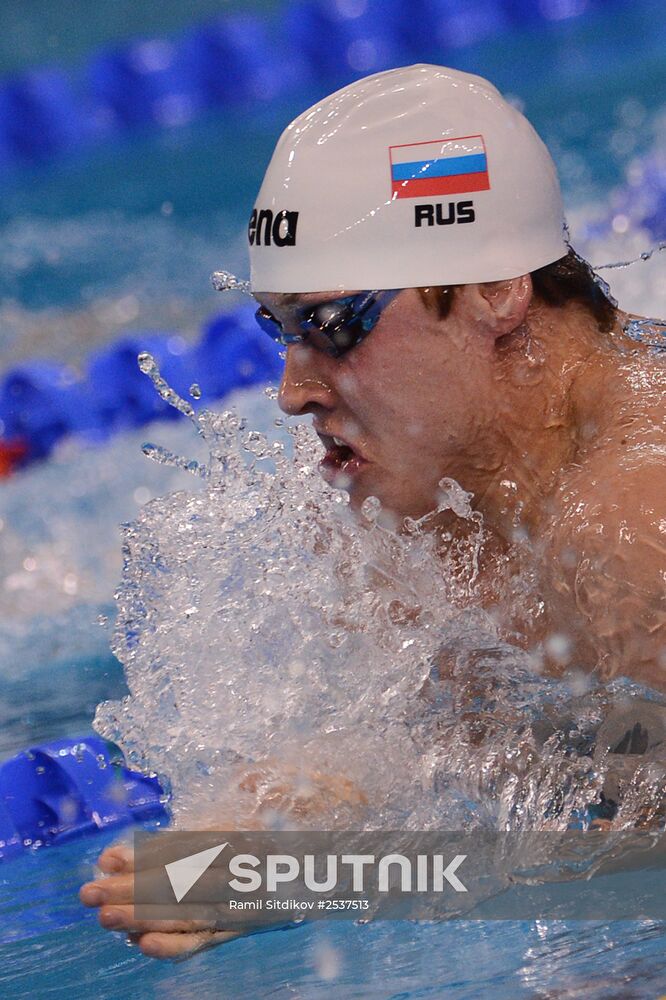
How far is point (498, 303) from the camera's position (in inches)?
77.1

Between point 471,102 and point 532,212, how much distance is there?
7.3 inches

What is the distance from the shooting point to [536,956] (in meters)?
1.66

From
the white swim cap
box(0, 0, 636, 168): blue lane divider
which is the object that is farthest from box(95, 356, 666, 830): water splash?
box(0, 0, 636, 168): blue lane divider

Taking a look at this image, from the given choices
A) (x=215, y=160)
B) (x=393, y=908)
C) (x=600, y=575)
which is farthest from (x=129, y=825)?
(x=215, y=160)

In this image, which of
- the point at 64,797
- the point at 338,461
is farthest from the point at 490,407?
the point at 64,797

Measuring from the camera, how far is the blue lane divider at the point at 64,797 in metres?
2.50

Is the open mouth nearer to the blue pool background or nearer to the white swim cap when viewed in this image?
the white swim cap

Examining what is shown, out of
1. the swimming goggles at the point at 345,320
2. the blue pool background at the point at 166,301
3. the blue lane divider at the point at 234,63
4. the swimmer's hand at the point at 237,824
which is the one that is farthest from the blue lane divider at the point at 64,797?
the blue lane divider at the point at 234,63

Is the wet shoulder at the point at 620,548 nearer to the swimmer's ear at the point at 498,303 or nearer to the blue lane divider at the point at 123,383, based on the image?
the swimmer's ear at the point at 498,303

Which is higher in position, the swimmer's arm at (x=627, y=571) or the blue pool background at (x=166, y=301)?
the swimmer's arm at (x=627, y=571)

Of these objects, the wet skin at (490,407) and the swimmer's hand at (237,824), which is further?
the wet skin at (490,407)

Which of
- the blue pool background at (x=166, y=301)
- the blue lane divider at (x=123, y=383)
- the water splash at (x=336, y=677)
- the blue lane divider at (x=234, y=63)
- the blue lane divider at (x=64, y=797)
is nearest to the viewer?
the blue pool background at (x=166, y=301)

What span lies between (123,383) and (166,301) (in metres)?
1.29

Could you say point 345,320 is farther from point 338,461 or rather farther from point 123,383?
point 123,383
